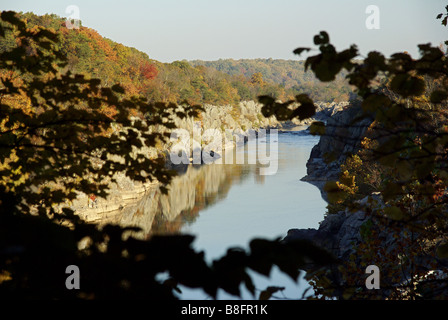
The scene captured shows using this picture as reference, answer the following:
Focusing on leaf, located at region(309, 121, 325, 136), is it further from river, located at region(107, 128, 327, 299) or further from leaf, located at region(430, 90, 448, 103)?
river, located at region(107, 128, 327, 299)

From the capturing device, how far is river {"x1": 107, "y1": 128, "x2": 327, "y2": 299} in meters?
21.8

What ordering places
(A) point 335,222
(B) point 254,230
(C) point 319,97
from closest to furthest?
(A) point 335,222
(B) point 254,230
(C) point 319,97

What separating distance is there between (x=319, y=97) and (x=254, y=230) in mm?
111863

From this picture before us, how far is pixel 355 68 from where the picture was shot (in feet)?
8.65

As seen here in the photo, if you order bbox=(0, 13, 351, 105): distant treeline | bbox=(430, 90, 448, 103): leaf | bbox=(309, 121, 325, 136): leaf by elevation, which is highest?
bbox=(0, 13, 351, 105): distant treeline

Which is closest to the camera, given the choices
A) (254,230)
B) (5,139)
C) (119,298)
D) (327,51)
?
(119,298)

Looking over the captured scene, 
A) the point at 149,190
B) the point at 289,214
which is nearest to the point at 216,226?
the point at 289,214

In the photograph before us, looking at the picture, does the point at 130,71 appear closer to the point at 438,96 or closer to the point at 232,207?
the point at 232,207

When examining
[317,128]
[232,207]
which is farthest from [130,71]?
[317,128]

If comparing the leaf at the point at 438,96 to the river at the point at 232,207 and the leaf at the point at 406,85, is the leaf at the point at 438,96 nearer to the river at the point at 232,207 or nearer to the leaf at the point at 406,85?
the leaf at the point at 406,85

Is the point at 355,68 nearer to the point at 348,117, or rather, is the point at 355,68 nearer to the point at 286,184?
the point at 286,184

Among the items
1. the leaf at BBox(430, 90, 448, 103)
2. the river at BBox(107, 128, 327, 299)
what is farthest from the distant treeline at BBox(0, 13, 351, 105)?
the leaf at BBox(430, 90, 448, 103)

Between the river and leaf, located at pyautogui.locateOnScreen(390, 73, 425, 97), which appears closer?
leaf, located at pyautogui.locateOnScreen(390, 73, 425, 97)
